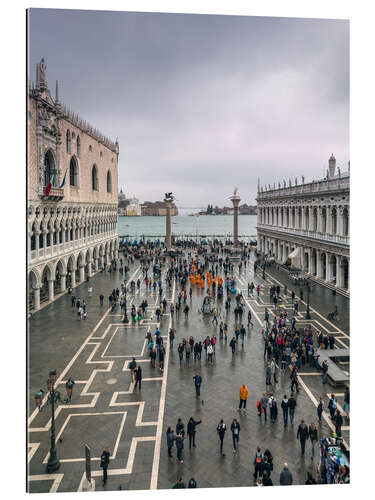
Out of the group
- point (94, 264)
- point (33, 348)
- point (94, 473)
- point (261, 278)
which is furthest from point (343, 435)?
point (94, 264)

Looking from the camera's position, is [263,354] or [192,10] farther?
[263,354]

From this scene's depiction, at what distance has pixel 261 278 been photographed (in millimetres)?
36531

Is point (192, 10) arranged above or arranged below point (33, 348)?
above

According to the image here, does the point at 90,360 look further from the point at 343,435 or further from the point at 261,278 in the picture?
the point at 261,278

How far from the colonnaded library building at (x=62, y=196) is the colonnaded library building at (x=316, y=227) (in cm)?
2274

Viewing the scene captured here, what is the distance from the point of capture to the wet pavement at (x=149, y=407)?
952cm

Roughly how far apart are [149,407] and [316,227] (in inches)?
1104

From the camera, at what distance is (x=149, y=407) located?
12.7 metres

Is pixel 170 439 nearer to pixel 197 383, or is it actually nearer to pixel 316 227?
pixel 197 383

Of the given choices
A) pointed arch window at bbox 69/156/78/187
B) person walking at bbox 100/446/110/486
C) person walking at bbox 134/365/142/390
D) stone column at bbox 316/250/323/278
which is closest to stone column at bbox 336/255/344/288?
stone column at bbox 316/250/323/278

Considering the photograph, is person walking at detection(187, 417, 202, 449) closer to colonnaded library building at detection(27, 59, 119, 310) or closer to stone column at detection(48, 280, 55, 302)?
colonnaded library building at detection(27, 59, 119, 310)

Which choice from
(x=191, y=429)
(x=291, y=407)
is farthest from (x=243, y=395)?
(x=191, y=429)

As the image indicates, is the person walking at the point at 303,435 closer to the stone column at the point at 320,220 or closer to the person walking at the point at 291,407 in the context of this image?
the person walking at the point at 291,407

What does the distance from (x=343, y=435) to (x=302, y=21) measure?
12984mm
